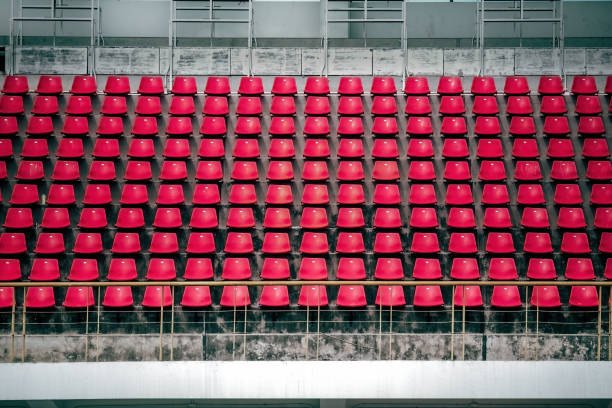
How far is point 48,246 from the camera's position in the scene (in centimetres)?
827

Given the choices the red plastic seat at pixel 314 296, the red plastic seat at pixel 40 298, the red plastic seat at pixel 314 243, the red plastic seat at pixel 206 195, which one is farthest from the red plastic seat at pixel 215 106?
the red plastic seat at pixel 40 298

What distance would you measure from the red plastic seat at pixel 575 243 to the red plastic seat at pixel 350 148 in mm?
2373

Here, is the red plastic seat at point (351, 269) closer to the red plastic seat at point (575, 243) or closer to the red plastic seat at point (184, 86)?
the red plastic seat at point (575, 243)

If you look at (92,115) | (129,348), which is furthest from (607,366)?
(92,115)

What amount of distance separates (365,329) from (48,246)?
3.33 m

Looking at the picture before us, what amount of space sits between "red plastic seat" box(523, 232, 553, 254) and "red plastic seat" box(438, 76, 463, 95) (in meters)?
2.27

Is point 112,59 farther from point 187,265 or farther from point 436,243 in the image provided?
point 436,243

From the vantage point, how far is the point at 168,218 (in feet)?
27.8

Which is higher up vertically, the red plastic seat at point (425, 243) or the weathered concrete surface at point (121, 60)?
the weathered concrete surface at point (121, 60)

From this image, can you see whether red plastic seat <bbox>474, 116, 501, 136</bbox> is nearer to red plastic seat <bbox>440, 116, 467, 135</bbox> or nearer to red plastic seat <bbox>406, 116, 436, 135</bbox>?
red plastic seat <bbox>440, 116, 467, 135</bbox>

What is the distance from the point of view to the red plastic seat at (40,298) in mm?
7719

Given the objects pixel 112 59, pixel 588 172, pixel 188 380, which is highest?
pixel 112 59

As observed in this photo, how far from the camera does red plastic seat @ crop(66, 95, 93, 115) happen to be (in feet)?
31.2

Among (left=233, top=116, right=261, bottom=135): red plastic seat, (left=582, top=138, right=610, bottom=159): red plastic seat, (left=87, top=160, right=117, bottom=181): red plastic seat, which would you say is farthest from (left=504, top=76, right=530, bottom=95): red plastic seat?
(left=87, top=160, right=117, bottom=181): red plastic seat
